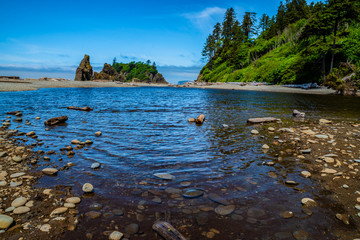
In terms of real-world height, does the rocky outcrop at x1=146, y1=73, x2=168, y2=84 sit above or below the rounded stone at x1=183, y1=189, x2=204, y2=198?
above

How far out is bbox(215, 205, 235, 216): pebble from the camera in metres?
3.40

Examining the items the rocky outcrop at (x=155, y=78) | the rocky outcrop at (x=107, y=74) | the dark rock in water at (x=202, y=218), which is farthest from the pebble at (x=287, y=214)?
the rocky outcrop at (x=155, y=78)

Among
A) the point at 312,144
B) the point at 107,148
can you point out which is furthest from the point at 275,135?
the point at 107,148

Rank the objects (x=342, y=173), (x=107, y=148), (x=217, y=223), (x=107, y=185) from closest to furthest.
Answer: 1. (x=217, y=223)
2. (x=107, y=185)
3. (x=342, y=173)
4. (x=107, y=148)

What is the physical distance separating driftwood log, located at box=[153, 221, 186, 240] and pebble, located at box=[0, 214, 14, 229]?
7.08ft

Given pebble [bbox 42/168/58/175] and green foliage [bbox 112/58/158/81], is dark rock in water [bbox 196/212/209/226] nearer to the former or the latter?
pebble [bbox 42/168/58/175]

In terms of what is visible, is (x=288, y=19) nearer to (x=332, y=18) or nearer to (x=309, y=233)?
(x=332, y=18)

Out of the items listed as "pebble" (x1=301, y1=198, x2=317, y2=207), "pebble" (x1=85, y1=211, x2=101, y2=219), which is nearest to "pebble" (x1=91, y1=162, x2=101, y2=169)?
"pebble" (x1=85, y1=211, x2=101, y2=219)

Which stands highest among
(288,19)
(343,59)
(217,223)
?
(288,19)

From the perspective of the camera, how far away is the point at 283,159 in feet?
19.3

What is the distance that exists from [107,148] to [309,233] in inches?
234

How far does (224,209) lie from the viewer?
3.50 metres

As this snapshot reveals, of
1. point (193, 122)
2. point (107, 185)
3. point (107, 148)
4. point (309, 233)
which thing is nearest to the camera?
point (309, 233)

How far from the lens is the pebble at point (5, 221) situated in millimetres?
2858
